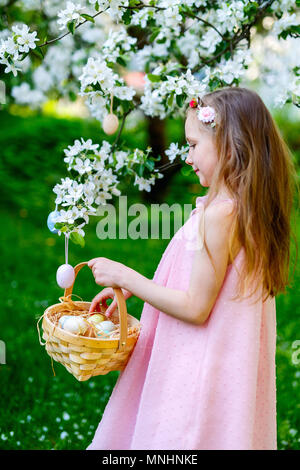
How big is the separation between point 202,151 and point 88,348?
27.0 inches

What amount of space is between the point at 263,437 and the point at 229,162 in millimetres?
885

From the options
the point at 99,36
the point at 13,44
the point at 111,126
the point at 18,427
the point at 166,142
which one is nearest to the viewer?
the point at 13,44

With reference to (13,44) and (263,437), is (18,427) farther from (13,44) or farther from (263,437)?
(13,44)

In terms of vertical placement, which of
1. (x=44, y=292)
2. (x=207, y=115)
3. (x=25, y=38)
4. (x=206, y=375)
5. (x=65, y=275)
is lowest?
(x=44, y=292)

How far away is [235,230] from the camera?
5.48ft

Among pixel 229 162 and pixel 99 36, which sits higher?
pixel 99 36

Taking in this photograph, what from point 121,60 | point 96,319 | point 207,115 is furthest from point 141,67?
point 96,319

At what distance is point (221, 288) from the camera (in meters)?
1.71

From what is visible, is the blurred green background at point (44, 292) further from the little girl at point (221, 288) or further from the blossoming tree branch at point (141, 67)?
the little girl at point (221, 288)

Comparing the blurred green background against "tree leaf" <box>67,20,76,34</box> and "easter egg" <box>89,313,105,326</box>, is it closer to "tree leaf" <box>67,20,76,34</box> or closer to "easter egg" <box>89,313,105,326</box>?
"easter egg" <box>89,313,105,326</box>

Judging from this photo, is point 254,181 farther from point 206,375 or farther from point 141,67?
point 141,67
